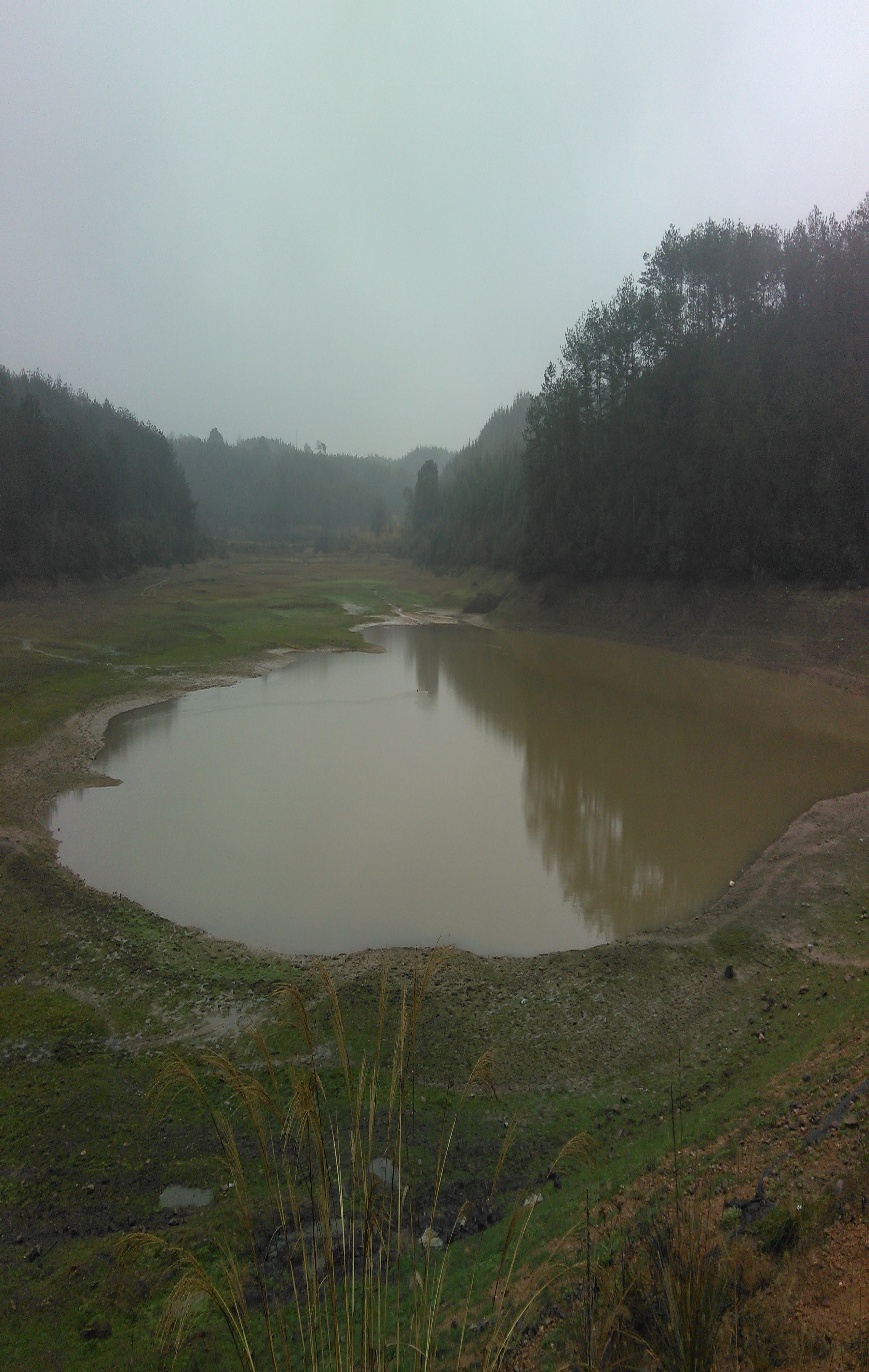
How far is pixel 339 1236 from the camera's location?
5121 millimetres

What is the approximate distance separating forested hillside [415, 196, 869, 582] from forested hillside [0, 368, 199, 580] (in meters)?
25.3

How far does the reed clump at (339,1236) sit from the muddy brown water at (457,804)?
3239 mm

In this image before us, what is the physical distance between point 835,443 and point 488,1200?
28289 mm

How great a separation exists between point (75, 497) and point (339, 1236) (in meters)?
47.6

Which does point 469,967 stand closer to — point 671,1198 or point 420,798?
point 671,1198

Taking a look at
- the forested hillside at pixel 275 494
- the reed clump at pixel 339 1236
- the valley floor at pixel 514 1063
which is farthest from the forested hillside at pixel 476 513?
the reed clump at pixel 339 1236

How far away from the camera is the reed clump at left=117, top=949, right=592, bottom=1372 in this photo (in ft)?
8.54

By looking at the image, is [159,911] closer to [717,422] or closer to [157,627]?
[157,627]

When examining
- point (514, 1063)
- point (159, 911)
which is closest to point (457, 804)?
point (159, 911)

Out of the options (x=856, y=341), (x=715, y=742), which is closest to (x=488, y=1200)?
(x=715, y=742)

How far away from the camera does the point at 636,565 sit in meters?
35.4

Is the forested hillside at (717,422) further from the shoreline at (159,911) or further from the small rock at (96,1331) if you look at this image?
the small rock at (96,1331)

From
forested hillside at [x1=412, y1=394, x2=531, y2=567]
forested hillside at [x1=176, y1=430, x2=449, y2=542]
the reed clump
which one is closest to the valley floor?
the reed clump

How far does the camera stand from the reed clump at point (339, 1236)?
8.54 feet
